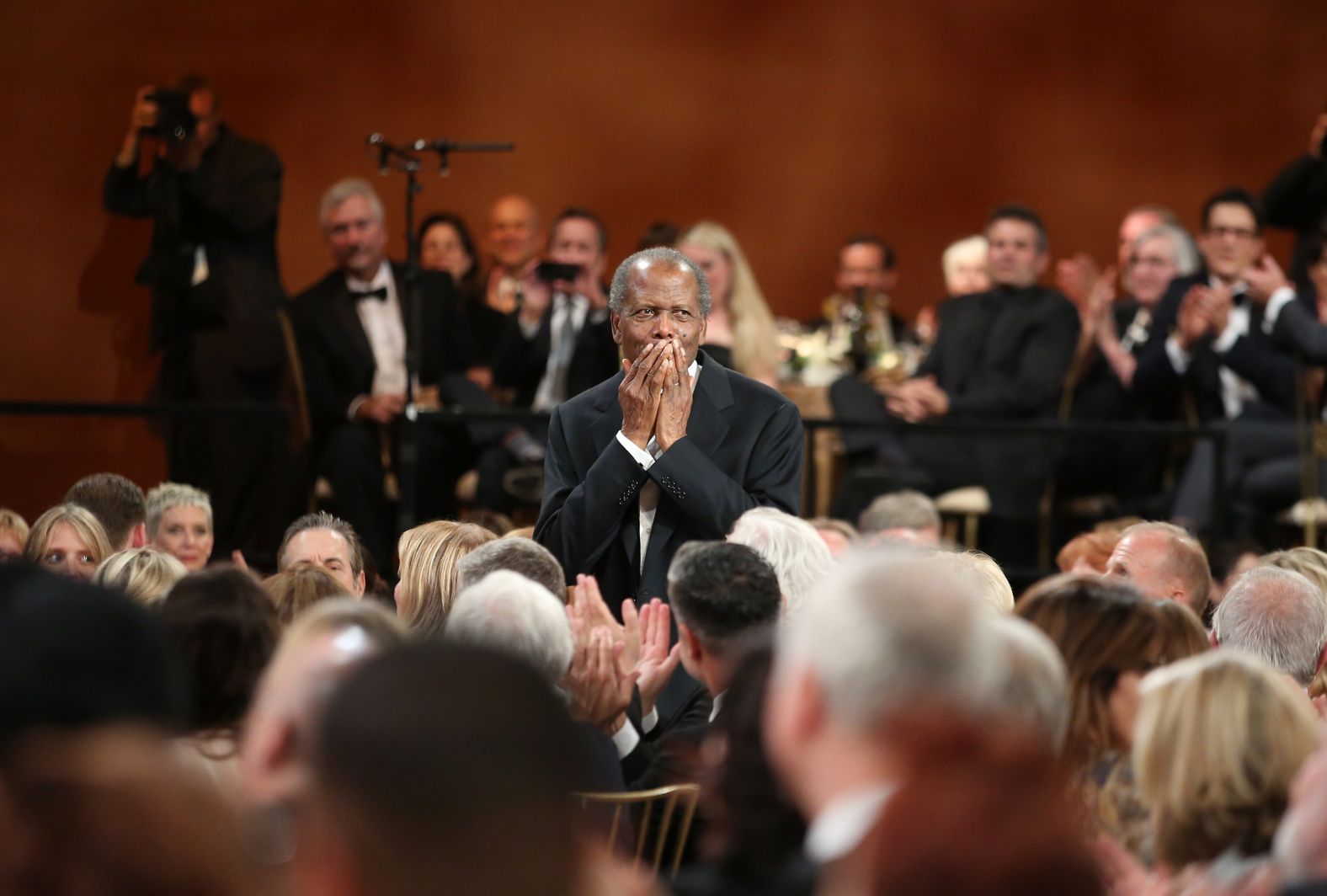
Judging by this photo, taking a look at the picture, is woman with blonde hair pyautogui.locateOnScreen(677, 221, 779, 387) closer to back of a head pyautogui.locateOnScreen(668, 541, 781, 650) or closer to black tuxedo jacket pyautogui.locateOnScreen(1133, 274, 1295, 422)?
black tuxedo jacket pyautogui.locateOnScreen(1133, 274, 1295, 422)

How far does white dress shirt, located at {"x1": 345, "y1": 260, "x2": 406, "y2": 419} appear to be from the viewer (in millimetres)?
7512

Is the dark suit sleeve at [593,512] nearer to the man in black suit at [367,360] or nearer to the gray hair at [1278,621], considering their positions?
the gray hair at [1278,621]

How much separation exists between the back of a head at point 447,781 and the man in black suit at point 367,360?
18.5 feet

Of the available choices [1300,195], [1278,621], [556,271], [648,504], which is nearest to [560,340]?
[556,271]

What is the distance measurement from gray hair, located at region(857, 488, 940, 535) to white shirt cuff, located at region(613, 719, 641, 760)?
271cm

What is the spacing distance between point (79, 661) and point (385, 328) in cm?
589

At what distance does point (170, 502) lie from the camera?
526cm

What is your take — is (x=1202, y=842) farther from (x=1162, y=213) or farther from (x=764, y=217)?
(x=764, y=217)

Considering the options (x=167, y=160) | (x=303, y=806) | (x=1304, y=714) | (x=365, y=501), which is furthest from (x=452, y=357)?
(x=303, y=806)

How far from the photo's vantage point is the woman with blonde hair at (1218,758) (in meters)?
2.17

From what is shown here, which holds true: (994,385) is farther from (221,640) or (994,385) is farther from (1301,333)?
(221,640)

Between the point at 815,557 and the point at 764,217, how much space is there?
6.78 m

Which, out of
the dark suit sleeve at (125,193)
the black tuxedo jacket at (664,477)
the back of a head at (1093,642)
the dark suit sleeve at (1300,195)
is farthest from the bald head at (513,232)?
the back of a head at (1093,642)

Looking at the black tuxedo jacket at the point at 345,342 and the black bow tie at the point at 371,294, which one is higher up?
the black bow tie at the point at 371,294
